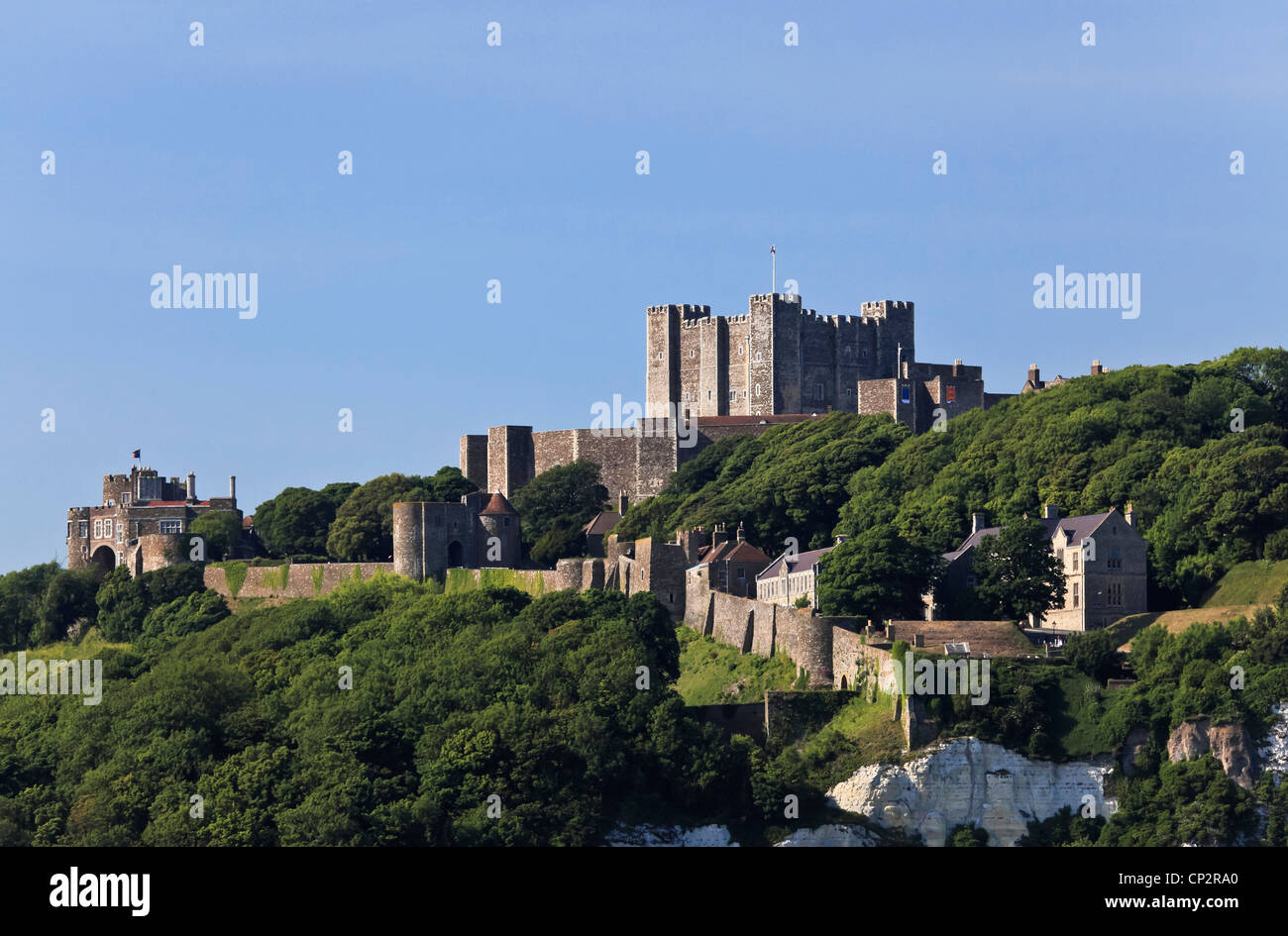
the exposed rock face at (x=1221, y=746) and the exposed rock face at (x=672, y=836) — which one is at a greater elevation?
the exposed rock face at (x=1221, y=746)

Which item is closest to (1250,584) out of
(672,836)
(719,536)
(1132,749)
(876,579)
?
(1132,749)

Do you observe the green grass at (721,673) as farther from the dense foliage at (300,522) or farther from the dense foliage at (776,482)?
the dense foliage at (300,522)

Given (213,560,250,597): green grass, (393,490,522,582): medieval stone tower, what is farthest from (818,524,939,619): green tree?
(213,560,250,597): green grass

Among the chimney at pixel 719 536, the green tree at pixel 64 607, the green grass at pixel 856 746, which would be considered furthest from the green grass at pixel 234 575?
the green grass at pixel 856 746

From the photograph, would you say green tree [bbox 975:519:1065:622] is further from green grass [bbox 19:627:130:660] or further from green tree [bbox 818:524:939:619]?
green grass [bbox 19:627:130:660]

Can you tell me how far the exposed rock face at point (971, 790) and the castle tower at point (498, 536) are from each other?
21.0 m

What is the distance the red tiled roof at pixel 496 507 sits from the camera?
78562 mm

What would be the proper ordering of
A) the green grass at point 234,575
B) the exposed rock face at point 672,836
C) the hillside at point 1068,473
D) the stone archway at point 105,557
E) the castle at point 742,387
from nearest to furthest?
the exposed rock face at point 672,836 → the hillside at point 1068,473 → the green grass at point 234,575 → the castle at point 742,387 → the stone archway at point 105,557

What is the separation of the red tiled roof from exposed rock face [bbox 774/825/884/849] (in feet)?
77.6

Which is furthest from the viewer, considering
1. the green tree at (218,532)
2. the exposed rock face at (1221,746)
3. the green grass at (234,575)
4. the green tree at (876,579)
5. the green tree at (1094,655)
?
the green tree at (218,532)

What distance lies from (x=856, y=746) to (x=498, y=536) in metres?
22.0

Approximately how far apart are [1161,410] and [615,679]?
20.5 metres
